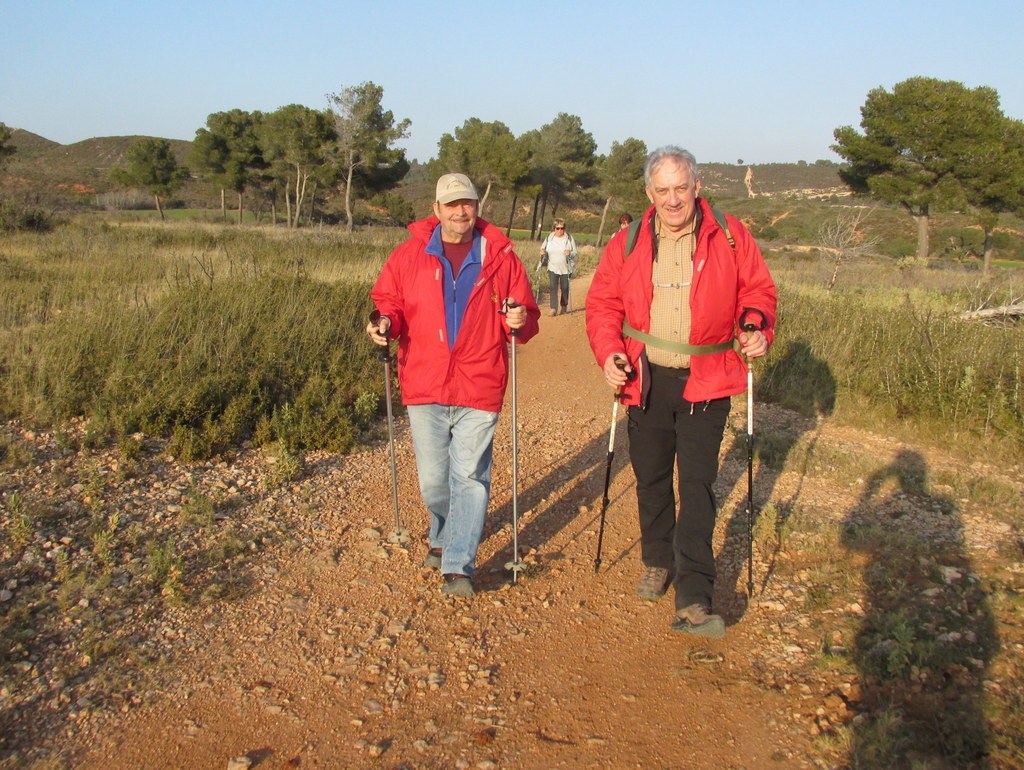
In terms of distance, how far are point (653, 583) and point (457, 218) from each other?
85.8 inches

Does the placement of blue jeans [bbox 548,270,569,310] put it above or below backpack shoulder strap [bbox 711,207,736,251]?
below

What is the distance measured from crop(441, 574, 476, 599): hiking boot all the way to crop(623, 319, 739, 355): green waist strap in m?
1.54

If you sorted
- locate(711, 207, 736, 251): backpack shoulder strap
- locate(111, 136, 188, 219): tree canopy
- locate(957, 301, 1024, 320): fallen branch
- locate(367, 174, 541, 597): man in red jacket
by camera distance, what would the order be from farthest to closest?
1. locate(111, 136, 188, 219): tree canopy
2. locate(957, 301, 1024, 320): fallen branch
3. locate(367, 174, 541, 597): man in red jacket
4. locate(711, 207, 736, 251): backpack shoulder strap

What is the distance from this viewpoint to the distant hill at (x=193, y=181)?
7462 cm

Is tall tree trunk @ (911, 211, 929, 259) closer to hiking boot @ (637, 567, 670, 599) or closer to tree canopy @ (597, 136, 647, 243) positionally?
tree canopy @ (597, 136, 647, 243)

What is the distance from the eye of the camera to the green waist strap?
3.79 m

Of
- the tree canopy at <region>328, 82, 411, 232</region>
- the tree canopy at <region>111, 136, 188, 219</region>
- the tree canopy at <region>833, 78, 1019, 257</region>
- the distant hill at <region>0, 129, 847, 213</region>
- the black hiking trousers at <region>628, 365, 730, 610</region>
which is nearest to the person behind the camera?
the black hiking trousers at <region>628, 365, 730, 610</region>

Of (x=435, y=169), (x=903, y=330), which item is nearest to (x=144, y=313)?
(x=903, y=330)

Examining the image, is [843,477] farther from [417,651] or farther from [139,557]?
[139,557]

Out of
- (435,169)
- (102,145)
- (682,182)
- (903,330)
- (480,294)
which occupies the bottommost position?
(903,330)

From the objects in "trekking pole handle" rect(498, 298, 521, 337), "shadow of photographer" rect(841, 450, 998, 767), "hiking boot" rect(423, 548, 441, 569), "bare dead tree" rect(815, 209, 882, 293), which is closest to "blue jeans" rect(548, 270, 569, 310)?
"bare dead tree" rect(815, 209, 882, 293)

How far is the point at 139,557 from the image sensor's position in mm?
4422

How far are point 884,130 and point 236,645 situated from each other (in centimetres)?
3146

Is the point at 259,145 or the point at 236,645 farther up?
the point at 259,145
